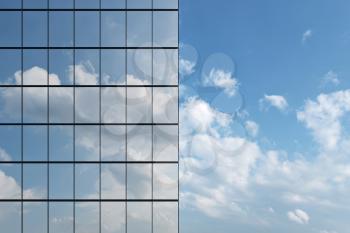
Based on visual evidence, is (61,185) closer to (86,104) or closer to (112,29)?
(86,104)

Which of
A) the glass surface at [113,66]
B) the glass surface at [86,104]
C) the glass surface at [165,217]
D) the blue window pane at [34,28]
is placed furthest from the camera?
the blue window pane at [34,28]

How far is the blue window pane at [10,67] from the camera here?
32625 millimetres

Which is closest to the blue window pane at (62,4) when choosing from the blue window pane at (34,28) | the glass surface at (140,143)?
the blue window pane at (34,28)

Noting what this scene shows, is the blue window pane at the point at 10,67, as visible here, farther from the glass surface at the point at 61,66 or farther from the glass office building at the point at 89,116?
the glass surface at the point at 61,66

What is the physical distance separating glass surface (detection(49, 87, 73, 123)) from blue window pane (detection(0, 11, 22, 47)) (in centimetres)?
406

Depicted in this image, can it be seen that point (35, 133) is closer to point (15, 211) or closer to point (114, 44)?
point (15, 211)

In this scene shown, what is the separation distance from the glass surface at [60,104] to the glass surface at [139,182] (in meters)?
5.15

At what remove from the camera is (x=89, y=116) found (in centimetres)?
3212

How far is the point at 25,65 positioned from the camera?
107 ft

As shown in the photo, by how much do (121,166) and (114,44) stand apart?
304 inches

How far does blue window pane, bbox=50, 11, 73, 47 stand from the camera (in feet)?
107

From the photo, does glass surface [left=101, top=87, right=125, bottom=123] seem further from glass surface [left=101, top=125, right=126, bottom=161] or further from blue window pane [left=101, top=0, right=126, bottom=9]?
blue window pane [left=101, top=0, right=126, bottom=9]

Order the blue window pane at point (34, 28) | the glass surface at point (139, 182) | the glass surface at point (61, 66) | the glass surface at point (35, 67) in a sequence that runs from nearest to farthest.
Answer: the glass surface at point (139, 182) < the glass surface at point (61, 66) < the glass surface at point (35, 67) < the blue window pane at point (34, 28)

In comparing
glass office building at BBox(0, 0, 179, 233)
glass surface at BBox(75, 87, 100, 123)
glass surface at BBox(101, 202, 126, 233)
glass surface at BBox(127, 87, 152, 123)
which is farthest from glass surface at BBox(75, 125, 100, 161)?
glass surface at BBox(101, 202, 126, 233)
